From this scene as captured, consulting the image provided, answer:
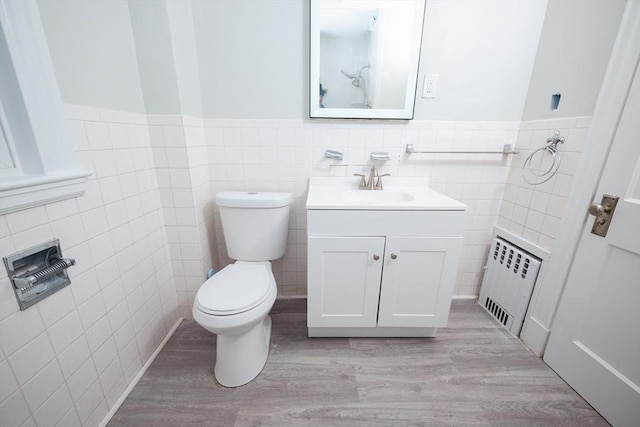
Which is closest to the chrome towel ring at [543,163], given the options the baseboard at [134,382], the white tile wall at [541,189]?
the white tile wall at [541,189]

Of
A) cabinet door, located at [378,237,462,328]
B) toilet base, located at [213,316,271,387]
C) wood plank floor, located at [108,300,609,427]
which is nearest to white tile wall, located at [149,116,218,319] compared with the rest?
wood plank floor, located at [108,300,609,427]

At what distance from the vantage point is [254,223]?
1428 mm

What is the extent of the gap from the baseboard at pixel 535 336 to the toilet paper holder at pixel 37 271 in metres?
2.07

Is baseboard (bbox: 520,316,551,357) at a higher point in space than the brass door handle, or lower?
lower

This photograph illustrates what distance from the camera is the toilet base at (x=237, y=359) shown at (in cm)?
116

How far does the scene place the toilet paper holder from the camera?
722 mm

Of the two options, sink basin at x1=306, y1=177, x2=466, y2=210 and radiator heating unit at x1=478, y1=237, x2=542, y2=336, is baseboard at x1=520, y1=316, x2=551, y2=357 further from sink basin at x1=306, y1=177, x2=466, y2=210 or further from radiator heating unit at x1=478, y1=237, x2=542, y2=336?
sink basin at x1=306, y1=177, x2=466, y2=210

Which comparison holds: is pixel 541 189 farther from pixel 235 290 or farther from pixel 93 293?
pixel 93 293

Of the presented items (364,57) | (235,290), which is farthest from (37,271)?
(364,57)

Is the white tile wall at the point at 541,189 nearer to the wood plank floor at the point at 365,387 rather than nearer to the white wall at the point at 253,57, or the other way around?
the wood plank floor at the point at 365,387

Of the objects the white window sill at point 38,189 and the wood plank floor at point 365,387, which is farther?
the wood plank floor at point 365,387

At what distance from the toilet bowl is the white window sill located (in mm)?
599

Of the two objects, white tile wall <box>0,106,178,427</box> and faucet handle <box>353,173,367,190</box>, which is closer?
white tile wall <box>0,106,178,427</box>

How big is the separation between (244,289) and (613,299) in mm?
1529
